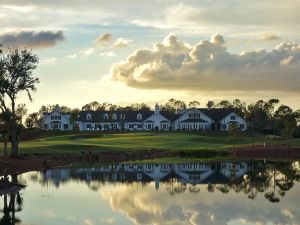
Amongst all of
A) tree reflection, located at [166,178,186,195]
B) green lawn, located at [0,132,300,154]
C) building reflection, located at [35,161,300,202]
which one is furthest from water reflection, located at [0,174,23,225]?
green lawn, located at [0,132,300,154]

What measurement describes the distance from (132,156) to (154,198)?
50.2 m

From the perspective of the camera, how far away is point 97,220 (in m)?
31.7

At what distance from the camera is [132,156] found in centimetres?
9044

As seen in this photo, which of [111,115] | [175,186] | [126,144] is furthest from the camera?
[111,115]

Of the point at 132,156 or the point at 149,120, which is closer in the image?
the point at 132,156

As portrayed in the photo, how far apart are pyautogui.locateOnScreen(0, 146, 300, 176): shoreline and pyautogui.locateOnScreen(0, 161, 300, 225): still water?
5219 millimetres

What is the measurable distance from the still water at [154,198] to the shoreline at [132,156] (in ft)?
17.1

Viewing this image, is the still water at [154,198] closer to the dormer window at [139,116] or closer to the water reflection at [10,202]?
the water reflection at [10,202]

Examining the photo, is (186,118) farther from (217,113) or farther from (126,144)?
(126,144)

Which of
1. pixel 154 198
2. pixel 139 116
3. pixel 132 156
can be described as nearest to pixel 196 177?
pixel 154 198

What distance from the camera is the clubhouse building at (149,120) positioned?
6969 inches

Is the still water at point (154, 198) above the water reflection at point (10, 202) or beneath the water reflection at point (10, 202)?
beneath

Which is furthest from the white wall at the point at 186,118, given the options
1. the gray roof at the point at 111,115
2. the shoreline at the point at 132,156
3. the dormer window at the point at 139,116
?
the shoreline at the point at 132,156

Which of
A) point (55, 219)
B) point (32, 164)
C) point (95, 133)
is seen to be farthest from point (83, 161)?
point (95, 133)
